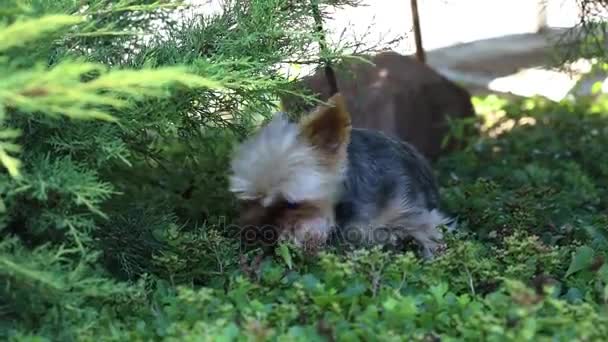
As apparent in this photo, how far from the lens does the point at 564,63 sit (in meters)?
5.88

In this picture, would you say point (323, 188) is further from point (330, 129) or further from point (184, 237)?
point (184, 237)

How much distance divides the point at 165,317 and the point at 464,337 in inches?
40.8

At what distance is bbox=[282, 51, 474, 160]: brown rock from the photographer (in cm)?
735

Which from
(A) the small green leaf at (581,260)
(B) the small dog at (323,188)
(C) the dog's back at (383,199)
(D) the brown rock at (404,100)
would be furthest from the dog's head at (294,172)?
(D) the brown rock at (404,100)

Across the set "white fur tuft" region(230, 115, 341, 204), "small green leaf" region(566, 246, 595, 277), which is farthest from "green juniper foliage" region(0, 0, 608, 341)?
"white fur tuft" region(230, 115, 341, 204)

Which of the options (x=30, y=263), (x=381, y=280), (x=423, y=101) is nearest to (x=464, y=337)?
(x=381, y=280)

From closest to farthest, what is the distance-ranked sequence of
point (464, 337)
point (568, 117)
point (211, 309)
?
point (464, 337), point (211, 309), point (568, 117)

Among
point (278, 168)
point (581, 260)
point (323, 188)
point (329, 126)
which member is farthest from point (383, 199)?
point (581, 260)

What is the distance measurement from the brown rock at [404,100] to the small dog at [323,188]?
7.67ft

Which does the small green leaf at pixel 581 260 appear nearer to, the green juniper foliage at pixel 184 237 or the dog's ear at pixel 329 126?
the green juniper foliage at pixel 184 237

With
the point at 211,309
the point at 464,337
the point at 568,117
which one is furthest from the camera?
the point at 568,117

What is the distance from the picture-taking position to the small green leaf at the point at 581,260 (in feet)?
12.8

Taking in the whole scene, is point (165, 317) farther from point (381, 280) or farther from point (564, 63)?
point (564, 63)

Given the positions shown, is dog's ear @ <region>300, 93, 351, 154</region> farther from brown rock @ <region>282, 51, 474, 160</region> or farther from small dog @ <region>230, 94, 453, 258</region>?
brown rock @ <region>282, 51, 474, 160</region>
